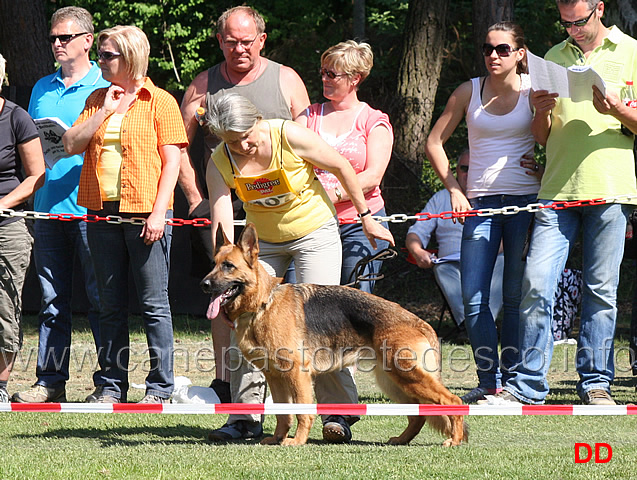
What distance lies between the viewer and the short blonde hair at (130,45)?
5.83 m

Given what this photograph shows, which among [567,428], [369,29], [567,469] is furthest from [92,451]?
A: [369,29]

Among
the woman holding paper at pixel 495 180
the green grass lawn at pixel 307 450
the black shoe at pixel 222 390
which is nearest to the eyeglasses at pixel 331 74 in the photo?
the woman holding paper at pixel 495 180

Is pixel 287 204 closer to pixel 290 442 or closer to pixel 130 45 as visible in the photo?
pixel 290 442

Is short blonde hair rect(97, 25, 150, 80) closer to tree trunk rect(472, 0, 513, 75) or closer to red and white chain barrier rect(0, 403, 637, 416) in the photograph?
red and white chain barrier rect(0, 403, 637, 416)

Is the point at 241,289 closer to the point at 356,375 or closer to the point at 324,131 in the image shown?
the point at 324,131

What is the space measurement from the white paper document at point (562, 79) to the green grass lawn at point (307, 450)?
213cm

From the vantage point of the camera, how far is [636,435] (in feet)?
16.9

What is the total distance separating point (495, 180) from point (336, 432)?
7.33ft

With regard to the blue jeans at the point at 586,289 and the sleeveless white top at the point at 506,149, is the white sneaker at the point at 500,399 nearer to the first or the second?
the blue jeans at the point at 586,289

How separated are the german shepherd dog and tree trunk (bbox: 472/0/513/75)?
8.15m

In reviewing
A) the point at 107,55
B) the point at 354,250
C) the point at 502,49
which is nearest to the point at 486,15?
the point at 502,49

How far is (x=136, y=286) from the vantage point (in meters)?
5.91

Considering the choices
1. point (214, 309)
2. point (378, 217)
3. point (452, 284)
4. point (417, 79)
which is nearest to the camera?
point (214, 309)

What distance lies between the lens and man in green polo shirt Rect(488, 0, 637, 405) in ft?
19.5
